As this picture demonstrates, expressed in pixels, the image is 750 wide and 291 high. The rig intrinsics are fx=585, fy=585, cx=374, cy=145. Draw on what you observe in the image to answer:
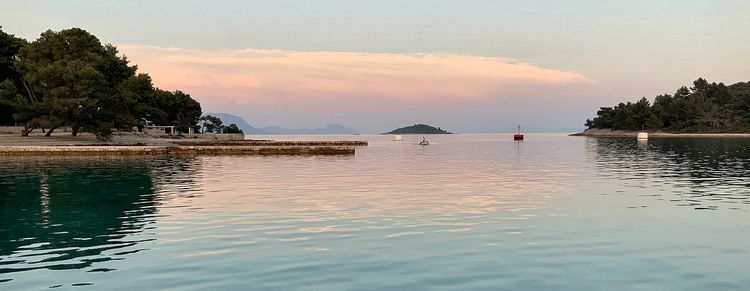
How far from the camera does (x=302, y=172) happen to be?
48.4 metres

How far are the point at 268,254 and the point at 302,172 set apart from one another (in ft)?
107

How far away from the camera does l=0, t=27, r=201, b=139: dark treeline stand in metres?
79.9

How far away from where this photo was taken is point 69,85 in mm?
81062

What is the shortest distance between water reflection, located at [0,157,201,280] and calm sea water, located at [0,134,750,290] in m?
0.08

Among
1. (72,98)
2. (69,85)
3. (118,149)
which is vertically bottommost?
(118,149)

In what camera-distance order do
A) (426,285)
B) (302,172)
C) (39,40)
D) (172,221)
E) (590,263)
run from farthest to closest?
(39,40) < (302,172) < (172,221) < (590,263) < (426,285)

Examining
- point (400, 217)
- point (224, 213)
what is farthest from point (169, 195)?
point (400, 217)

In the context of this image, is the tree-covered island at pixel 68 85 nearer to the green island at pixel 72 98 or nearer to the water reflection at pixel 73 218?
the green island at pixel 72 98

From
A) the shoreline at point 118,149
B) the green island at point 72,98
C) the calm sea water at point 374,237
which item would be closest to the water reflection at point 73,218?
the calm sea water at point 374,237

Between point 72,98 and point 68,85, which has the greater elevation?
point 68,85

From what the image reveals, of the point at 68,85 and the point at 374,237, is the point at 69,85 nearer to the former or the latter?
the point at 68,85

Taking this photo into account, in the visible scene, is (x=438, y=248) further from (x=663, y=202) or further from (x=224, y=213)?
(x=663, y=202)

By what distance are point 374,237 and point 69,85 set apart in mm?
76321

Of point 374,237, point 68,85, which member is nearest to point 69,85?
point 68,85
